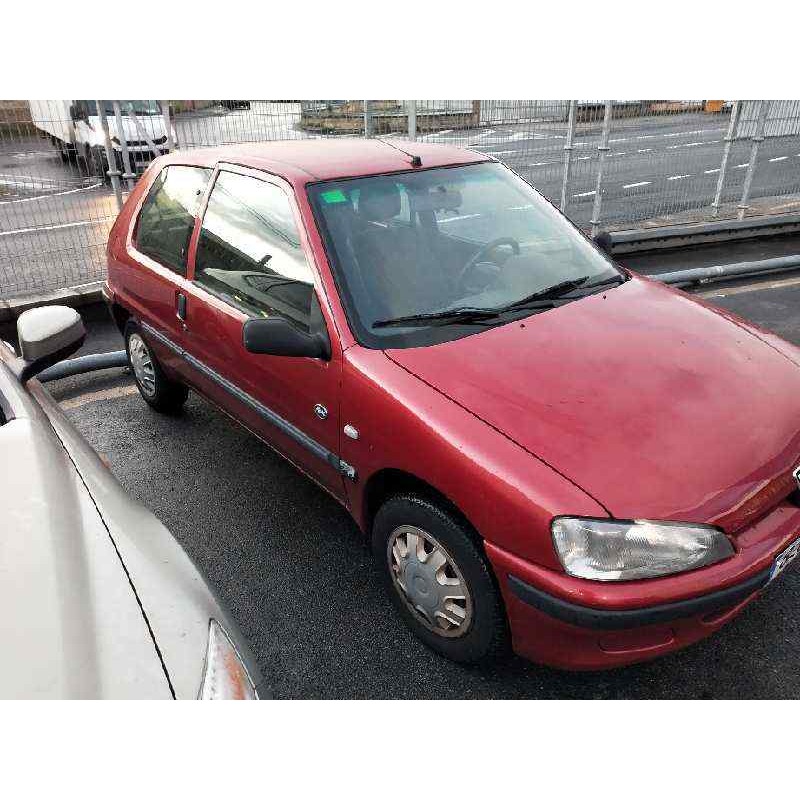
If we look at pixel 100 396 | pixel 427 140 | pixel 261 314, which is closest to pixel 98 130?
pixel 100 396

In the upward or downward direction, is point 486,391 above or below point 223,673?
above

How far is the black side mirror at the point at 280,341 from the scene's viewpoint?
2.53m

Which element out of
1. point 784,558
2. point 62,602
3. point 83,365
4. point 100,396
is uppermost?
point 62,602

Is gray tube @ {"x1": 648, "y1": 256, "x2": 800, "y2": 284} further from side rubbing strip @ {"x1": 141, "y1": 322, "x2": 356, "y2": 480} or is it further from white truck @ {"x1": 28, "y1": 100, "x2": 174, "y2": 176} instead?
white truck @ {"x1": 28, "y1": 100, "x2": 174, "y2": 176}

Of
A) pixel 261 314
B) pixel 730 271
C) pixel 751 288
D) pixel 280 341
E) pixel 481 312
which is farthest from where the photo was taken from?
pixel 751 288

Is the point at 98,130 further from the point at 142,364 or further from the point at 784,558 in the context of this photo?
the point at 784,558

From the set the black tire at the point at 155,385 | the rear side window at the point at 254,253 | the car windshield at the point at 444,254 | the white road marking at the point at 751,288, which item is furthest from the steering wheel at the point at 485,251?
the white road marking at the point at 751,288

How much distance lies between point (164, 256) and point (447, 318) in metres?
1.91

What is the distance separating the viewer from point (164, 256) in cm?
371

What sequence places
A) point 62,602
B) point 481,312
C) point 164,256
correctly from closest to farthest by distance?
point 62,602, point 481,312, point 164,256

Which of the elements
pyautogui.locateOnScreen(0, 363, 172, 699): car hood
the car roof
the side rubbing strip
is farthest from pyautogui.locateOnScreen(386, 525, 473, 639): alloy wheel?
the car roof

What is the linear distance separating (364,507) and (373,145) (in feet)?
6.29

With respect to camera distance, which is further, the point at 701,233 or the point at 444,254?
the point at 701,233

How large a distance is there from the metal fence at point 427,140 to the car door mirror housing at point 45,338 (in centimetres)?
318
